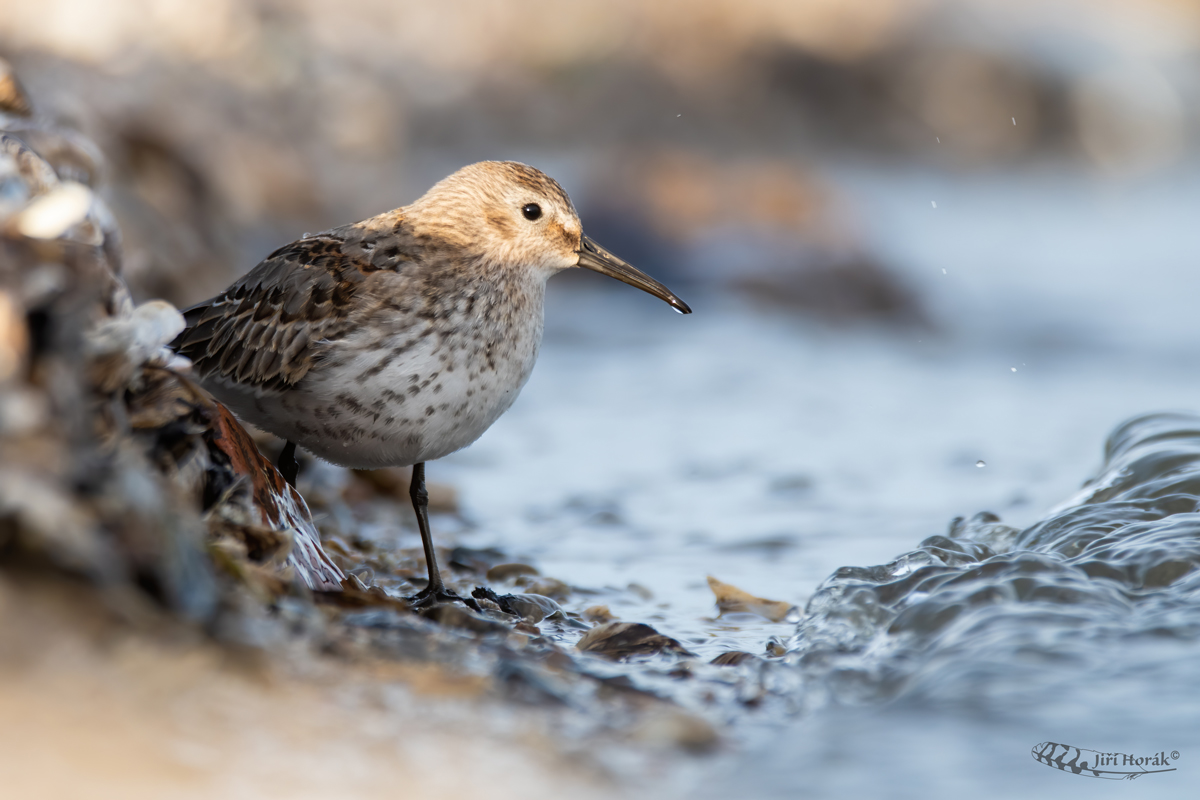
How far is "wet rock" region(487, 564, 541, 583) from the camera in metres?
4.81

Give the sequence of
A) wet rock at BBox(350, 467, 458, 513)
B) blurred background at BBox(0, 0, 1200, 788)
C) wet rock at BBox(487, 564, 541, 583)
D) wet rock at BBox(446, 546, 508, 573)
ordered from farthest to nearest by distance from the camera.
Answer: blurred background at BBox(0, 0, 1200, 788) → wet rock at BBox(350, 467, 458, 513) → wet rock at BBox(446, 546, 508, 573) → wet rock at BBox(487, 564, 541, 583)

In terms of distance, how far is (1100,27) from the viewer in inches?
998

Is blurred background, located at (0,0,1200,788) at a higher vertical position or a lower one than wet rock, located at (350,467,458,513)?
higher

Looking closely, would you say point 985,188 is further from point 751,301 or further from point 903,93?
point 751,301

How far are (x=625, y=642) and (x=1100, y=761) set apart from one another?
1.35m

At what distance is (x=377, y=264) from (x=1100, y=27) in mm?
24804

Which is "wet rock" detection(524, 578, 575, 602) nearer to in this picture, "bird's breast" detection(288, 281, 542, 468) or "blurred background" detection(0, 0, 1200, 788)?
"blurred background" detection(0, 0, 1200, 788)

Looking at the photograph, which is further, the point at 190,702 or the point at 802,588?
the point at 802,588

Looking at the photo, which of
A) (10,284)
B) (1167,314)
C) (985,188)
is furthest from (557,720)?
(985,188)

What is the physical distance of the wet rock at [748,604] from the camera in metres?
4.36

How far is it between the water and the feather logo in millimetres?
31

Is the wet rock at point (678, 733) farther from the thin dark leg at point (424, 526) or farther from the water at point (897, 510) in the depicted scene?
the thin dark leg at point (424, 526)

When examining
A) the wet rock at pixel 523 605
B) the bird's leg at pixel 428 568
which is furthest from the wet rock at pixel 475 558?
the wet rock at pixel 523 605

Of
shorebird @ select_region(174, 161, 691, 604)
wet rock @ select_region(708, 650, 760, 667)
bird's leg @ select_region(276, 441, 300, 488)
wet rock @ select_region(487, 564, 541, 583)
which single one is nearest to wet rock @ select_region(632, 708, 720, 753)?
wet rock @ select_region(708, 650, 760, 667)
